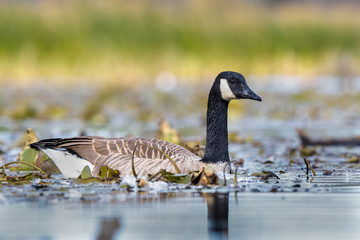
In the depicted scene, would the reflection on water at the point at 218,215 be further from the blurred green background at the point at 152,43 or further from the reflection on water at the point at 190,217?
the blurred green background at the point at 152,43

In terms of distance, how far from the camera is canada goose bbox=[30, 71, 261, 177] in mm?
8789

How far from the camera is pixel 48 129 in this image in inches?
605

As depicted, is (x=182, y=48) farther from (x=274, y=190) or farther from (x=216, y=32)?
(x=274, y=190)

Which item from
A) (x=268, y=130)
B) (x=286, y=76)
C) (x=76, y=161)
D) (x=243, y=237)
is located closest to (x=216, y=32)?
(x=286, y=76)

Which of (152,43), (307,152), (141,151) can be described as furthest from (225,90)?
(152,43)

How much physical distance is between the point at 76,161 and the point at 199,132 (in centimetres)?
656

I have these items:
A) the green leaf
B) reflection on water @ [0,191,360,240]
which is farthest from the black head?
reflection on water @ [0,191,360,240]

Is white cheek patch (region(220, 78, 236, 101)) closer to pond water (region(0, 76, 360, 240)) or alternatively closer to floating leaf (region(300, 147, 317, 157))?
pond water (region(0, 76, 360, 240))

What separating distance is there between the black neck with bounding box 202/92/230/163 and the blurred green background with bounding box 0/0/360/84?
16.2 meters

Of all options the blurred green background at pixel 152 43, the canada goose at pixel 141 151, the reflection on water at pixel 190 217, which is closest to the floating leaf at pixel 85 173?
the canada goose at pixel 141 151

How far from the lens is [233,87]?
9.22 metres

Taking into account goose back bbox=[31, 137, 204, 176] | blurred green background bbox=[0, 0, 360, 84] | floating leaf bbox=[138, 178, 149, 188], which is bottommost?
floating leaf bbox=[138, 178, 149, 188]

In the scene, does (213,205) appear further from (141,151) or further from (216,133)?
(216,133)

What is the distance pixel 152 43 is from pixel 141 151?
2231 centimetres
